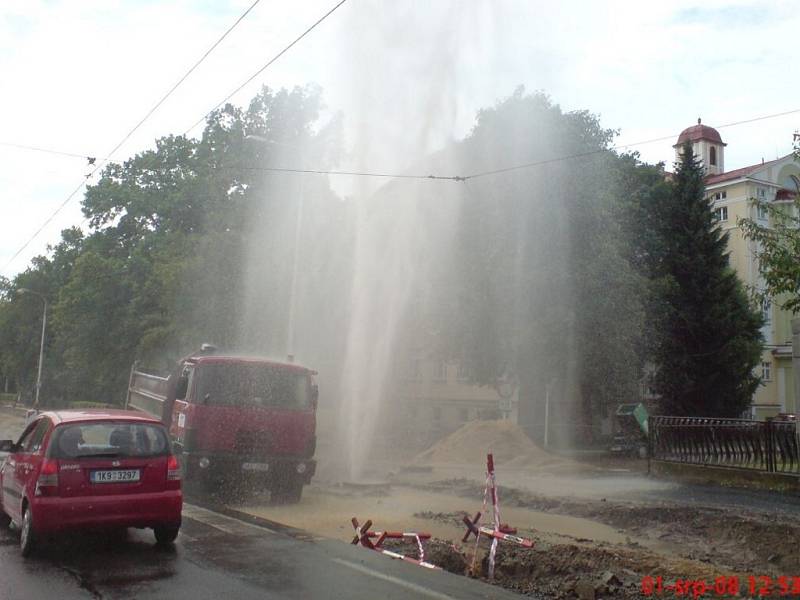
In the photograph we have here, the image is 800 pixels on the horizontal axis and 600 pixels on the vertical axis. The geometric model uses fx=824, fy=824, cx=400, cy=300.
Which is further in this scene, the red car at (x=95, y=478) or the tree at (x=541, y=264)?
the tree at (x=541, y=264)

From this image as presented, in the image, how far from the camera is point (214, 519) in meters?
11.7

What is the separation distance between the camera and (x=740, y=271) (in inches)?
2215

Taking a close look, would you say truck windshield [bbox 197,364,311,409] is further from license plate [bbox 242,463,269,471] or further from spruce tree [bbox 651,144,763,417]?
spruce tree [bbox 651,144,763,417]

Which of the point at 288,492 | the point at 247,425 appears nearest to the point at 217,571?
the point at 247,425

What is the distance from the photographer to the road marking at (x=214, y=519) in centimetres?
1072

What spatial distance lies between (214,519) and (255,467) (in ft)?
7.44

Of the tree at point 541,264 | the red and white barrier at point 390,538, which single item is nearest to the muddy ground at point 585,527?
the red and white barrier at point 390,538

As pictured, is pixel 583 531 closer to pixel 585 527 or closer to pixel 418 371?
pixel 585 527

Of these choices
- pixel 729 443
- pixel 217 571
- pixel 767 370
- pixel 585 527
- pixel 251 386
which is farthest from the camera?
pixel 767 370

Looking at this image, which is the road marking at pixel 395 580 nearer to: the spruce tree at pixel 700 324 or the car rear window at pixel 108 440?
the car rear window at pixel 108 440

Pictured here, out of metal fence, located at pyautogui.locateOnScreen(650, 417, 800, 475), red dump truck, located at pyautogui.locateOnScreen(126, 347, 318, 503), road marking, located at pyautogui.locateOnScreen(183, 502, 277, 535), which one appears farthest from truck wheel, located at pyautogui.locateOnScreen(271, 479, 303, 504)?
metal fence, located at pyautogui.locateOnScreen(650, 417, 800, 475)

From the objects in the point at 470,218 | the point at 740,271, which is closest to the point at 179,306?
the point at 470,218

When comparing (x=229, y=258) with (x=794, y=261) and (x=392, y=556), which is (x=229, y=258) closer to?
(x=794, y=261)
